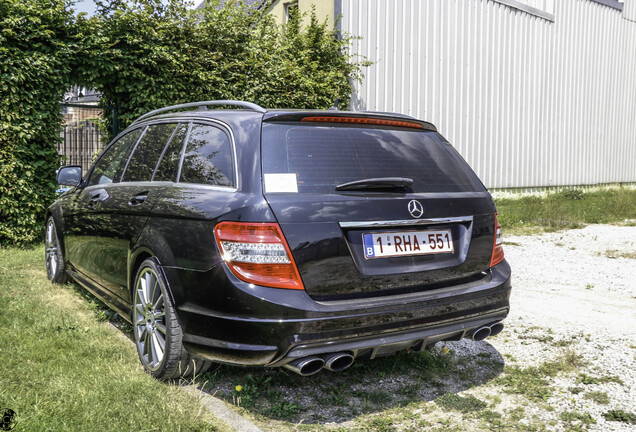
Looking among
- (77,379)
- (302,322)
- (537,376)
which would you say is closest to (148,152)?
(77,379)

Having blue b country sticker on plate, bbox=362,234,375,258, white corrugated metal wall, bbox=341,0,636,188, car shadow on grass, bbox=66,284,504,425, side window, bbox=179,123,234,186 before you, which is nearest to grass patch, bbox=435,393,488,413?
car shadow on grass, bbox=66,284,504,425

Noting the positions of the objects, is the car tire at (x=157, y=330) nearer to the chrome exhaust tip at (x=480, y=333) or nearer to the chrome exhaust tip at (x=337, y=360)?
the chrome exhaust tip at (x=337, y=360)

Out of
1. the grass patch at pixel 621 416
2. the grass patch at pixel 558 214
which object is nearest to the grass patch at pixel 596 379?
the grass patch at pixel 621 416

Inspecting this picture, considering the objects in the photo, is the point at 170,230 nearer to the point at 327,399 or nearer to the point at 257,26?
the point at 327,399

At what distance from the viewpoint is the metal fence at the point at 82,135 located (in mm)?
10148

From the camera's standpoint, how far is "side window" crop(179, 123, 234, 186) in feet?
11.1

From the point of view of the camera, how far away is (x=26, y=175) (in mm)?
8297

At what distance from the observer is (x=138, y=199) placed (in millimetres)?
4016

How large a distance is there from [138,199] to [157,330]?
0.92 m

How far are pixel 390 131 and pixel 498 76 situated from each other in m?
15.0

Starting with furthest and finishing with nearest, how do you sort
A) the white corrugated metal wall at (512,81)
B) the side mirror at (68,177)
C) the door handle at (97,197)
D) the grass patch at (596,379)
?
the white corrugated metal wall at (512,81)
the side mirror at (68,177)
the door handle at (97,197)
the grass patch at (596,379)

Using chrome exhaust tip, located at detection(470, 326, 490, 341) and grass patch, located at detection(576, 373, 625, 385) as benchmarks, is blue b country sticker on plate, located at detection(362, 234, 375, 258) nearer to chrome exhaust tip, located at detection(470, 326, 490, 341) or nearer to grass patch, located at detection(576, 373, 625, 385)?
chrome exhaust tip, located at detection(470, 326, 490, 341)

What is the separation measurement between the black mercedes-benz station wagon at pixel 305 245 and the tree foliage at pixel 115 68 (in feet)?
16.8

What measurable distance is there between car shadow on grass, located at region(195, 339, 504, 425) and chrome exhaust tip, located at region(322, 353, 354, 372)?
416 mm
